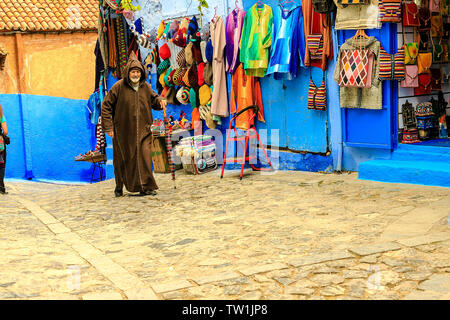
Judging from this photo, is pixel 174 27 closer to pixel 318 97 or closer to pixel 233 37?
pixel 233 37

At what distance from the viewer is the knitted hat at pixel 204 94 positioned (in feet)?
37.1

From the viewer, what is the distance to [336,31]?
9.24 meters

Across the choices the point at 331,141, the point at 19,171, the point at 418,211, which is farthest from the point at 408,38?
the point at 19,171

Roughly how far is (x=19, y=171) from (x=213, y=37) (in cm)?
1100

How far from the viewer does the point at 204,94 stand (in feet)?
37.3

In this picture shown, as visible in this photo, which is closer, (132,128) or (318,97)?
(132,128)

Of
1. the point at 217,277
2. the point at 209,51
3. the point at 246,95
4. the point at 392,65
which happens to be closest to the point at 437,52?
the point at 392,65

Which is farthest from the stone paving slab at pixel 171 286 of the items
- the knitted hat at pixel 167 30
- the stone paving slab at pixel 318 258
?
the knitted hat at pixel 167 30

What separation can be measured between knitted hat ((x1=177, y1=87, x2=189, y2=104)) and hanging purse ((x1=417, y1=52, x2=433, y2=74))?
448 cm

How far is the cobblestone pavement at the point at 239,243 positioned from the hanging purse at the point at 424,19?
221 cm

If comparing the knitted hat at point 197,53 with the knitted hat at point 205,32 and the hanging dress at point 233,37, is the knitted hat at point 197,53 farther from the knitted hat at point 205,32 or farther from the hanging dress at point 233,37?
the hanging dress at point 233,37

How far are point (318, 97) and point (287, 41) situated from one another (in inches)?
38.3
